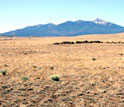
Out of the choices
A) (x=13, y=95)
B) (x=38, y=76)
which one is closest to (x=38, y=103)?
(x=13, y=95)

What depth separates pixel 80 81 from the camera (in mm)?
15461

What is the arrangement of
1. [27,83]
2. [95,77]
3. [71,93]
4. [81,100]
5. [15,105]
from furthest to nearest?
[95,77]
[27,83]
[71,93]
[81,100]
[15,105]

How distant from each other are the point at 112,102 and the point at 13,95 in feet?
17.1

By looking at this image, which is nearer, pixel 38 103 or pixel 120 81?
pixel 38 103

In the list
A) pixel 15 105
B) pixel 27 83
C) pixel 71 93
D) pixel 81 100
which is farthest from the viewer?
pixel 27 83

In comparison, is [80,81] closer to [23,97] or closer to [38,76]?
[38,76]

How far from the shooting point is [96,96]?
11.9 metres

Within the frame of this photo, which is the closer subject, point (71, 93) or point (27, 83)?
point (71, 93)

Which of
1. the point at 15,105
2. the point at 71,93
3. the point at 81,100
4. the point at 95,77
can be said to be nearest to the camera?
the point at 15,105

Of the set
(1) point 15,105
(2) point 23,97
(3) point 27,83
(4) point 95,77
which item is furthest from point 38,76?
(1) point 15,105

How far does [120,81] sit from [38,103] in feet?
23.0

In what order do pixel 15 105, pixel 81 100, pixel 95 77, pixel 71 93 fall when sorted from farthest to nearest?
pixel 95 77, pixel 71 93, pixel 81 100, pixel 15 105

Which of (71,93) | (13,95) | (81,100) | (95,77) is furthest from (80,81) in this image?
(13,95)

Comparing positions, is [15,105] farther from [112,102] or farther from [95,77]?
[95,77]
